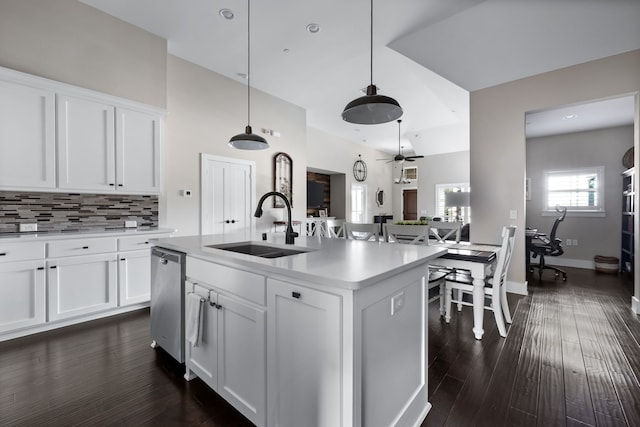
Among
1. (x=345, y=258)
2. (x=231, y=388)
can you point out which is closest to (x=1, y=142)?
(x=231, y=388)

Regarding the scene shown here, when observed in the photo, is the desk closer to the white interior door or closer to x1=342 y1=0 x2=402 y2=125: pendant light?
x1=342 y1=0 x2=402 y2=125: pendant light

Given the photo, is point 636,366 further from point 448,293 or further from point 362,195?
point 362,195

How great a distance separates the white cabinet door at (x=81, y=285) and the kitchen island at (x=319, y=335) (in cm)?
189

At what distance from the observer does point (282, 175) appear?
5.73m

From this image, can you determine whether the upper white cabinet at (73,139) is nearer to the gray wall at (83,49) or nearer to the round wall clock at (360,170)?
the gray wall at (83,49)

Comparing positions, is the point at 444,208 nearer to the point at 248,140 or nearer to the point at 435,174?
the point at 435,174

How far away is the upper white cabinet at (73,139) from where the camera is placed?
2646mm

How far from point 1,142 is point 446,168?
382 inches

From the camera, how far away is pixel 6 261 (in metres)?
2.47

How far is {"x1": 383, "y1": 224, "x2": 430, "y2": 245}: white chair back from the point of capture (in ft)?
Answer: 9.84

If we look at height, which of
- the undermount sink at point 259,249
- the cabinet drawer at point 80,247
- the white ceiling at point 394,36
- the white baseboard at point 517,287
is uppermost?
the white ceiling at point 394,36

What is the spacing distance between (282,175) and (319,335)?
4790 millimetres

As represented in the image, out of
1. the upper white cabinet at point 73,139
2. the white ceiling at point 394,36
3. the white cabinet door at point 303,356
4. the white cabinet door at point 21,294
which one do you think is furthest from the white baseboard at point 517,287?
the white cabinet door at point 21,294

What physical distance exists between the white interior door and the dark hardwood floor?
1870 mm
